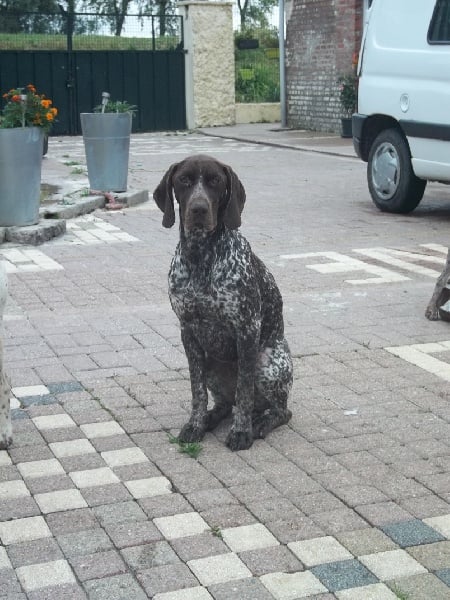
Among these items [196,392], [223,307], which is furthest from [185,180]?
[196,392]

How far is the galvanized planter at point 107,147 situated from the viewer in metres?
12.5

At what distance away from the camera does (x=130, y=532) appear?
396cm

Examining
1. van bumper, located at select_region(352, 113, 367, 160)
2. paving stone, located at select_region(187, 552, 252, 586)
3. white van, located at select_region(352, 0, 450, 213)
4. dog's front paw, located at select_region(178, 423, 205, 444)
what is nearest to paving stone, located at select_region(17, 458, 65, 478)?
dog's front paw, located at select_region(178, 423, 205, 444)

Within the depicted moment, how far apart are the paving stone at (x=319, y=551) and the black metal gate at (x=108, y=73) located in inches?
805

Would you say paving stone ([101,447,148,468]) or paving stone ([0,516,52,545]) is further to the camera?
paving stone ([101,447,148,468])

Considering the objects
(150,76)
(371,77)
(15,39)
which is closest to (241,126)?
(150,76)

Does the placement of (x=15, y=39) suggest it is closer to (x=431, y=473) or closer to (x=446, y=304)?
(x=446, y=304)

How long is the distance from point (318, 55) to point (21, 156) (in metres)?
13.6

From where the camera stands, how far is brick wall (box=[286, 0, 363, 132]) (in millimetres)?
21297

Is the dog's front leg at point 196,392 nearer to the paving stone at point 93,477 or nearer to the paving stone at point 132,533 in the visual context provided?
the paving stone at point 93,477

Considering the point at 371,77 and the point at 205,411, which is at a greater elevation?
the point at 371,77

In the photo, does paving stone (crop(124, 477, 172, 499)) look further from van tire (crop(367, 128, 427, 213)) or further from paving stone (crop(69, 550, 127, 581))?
van tire (crop(367, 128, 427, 213))

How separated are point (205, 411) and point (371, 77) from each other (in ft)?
24.3

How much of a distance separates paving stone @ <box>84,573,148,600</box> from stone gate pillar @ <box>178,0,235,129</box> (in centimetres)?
2229
